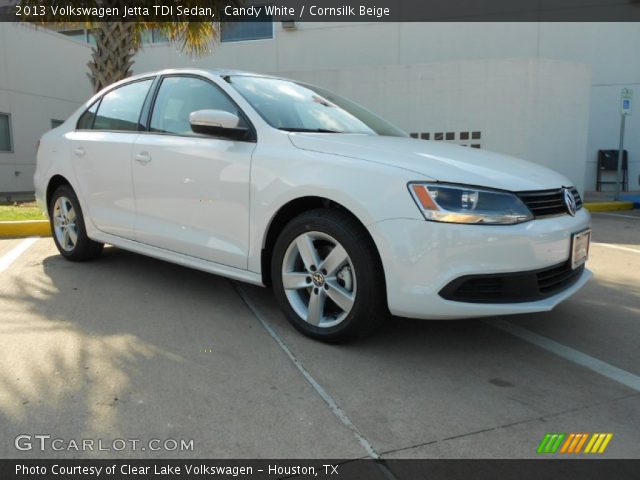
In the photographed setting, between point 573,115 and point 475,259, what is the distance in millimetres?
11363

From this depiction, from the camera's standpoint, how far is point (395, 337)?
3393mm

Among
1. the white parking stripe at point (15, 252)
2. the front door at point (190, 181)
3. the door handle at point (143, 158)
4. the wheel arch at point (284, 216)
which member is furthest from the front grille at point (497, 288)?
the white parking stripe at point (15, 252)

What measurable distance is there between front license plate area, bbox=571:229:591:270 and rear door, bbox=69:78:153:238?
318cm

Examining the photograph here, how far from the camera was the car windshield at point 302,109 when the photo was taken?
11.7 feet

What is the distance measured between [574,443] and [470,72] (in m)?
11.1

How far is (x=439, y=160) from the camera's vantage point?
2.96 metres

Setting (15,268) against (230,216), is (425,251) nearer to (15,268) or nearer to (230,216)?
(230,216)

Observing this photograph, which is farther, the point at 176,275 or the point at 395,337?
the point at 176,275

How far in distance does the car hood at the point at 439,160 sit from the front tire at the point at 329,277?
0.40m

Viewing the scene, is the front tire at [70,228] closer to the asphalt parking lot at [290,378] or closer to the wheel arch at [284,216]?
the asphalt parking lot at [290,378]

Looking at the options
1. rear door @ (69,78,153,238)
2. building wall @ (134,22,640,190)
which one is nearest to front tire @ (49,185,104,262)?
rear door @ (69,78,153,238)

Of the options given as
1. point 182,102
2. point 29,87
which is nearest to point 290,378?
point 182,102

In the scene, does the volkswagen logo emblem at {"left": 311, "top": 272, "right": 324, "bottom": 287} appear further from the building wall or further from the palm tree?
the building wall

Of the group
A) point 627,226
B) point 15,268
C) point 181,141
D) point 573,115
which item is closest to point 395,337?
point 181,141
